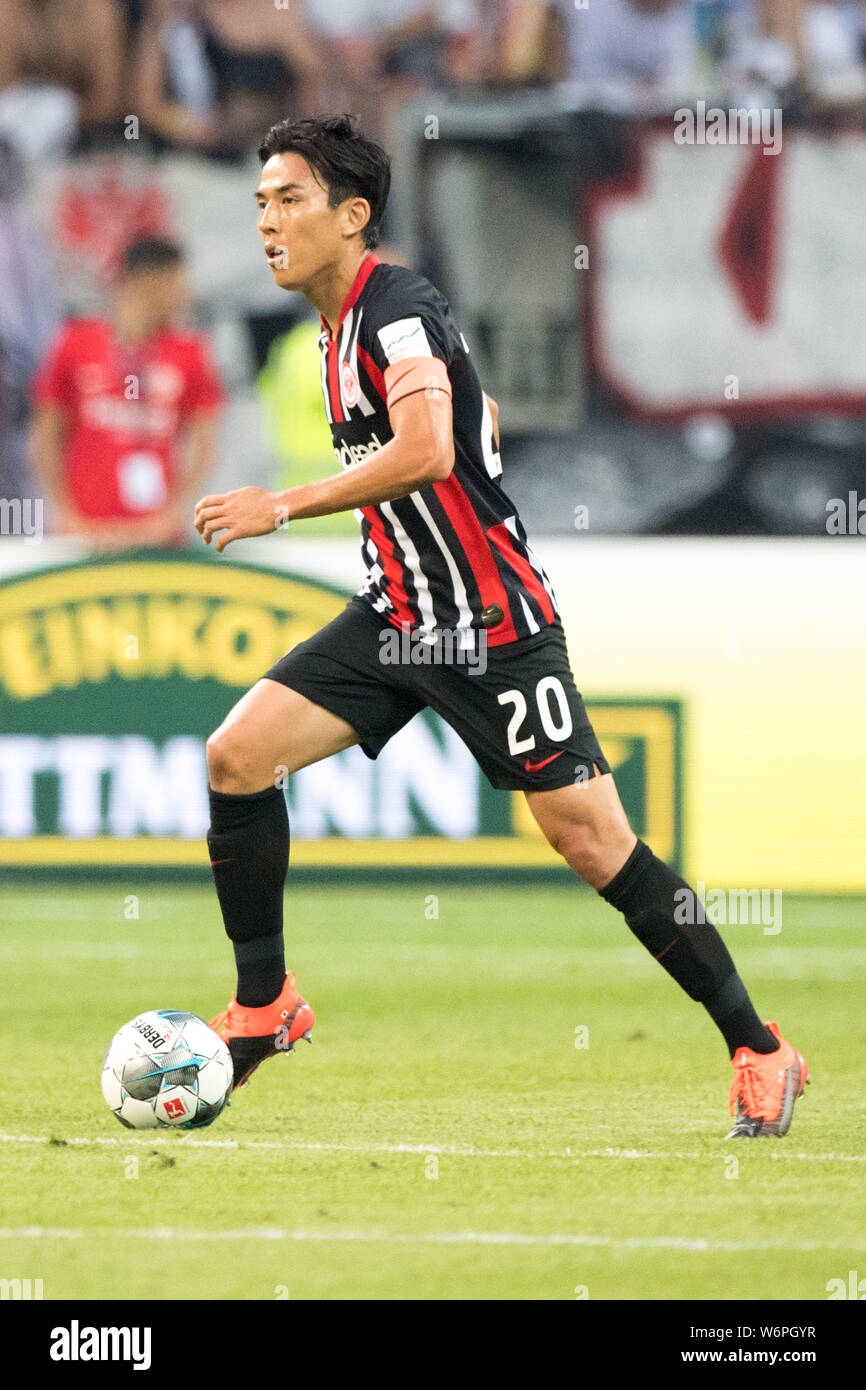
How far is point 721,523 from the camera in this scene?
13008 mm

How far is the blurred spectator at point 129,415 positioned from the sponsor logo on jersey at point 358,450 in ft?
16.2

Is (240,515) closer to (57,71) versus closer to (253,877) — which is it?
(253,877)

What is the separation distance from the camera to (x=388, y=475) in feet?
15.4

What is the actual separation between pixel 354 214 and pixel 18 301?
27.8 ft

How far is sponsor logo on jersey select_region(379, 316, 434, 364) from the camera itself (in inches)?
190

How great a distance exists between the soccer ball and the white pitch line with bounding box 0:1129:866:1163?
2.2 inches

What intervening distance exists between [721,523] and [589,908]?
14.9 feet

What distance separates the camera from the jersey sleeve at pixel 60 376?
34.7 feet

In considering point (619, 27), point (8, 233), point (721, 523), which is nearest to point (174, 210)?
point (8, 233)

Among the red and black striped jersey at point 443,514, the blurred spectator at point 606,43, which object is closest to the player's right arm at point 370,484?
the red and black striped jersey at point 443,514

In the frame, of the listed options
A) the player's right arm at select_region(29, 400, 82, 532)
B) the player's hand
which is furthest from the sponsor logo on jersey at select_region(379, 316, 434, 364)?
the player's right arm at select_region(29, 400, 82, 532)

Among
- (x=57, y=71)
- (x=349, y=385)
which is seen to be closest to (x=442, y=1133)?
(x=349, y=385)

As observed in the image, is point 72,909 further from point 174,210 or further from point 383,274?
point 174,210

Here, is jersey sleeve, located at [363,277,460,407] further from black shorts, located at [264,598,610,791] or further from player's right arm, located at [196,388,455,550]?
black shorts, located at [264,598,610,791]
